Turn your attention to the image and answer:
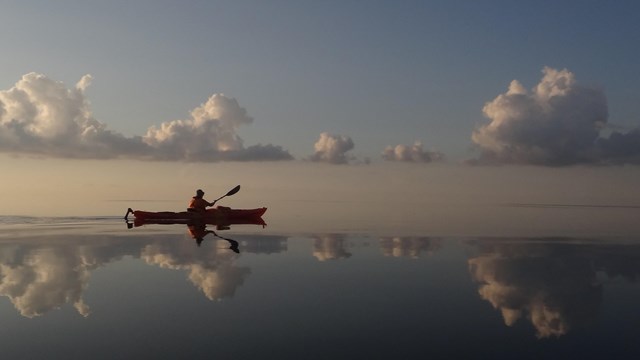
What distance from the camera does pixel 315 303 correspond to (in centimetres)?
1252

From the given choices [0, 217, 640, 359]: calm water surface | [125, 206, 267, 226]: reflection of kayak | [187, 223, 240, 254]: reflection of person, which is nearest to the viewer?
[0, 217, 640, 359]: calm water surface

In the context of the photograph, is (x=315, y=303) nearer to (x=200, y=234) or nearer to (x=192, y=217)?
(x=200, y=234)

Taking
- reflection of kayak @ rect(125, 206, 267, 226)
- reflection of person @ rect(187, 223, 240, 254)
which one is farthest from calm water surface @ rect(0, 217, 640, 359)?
reflection of kayak @ rect(125, 206, 267, 226)

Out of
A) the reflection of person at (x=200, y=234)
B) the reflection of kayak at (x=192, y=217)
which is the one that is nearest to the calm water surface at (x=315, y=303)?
the reflection of person at (x=200, y=234)

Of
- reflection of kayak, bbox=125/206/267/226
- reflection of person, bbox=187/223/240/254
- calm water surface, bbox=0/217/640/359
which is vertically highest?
reflection of kayak, bbox=125/206/267/226

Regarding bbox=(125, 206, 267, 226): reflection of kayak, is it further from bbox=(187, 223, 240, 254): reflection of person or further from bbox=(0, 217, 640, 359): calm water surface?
bbox=(0, 217, 640, 359): calm water surface

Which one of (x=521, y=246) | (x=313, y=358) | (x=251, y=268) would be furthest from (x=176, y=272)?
(x=521, y=246)

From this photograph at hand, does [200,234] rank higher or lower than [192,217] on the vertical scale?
lower

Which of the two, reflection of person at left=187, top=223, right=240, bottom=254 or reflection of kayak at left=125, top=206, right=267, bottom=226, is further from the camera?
reflection of kayak at left=125, top=206, right=267, bottom=226

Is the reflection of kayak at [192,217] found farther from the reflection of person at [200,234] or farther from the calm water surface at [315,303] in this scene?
the calm water surface at [315,303]

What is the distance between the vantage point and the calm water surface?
30.4ft

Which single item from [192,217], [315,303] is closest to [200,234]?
[192,217]

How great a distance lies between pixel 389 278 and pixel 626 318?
632cm

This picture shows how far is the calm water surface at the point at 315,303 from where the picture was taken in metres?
9.26
